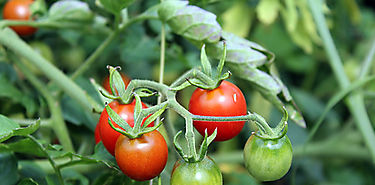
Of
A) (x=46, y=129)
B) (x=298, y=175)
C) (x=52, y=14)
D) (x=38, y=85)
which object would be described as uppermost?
(x=52, y=14)

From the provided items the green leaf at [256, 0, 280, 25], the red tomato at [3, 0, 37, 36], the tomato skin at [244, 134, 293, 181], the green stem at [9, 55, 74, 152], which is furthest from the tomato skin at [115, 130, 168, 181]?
the green leaf at [256, 0, 280, 25]

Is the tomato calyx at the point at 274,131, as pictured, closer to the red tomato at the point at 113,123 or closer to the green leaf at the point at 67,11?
the red tomato at the point at 113,123

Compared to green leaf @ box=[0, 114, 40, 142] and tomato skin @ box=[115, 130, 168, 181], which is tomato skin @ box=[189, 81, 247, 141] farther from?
green leaf @ box=[0, 114, 40, 142]

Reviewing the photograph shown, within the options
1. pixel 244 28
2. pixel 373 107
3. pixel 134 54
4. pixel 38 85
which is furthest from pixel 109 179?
pixel 373 107

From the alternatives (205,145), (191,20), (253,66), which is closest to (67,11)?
(191,20)

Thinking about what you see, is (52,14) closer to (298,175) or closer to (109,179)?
(109,179)

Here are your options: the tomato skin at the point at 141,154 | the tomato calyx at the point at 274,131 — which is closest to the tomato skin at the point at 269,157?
the tomato calyx at the point at 274,131
